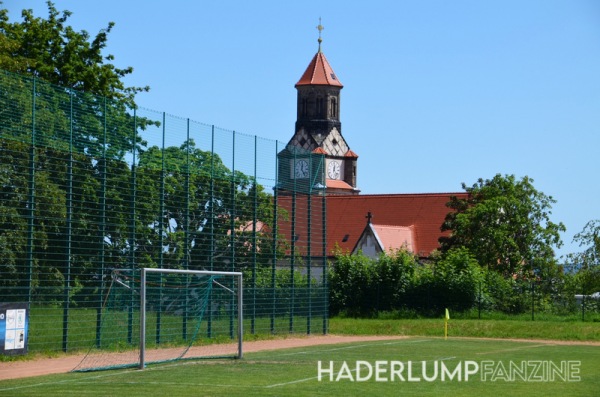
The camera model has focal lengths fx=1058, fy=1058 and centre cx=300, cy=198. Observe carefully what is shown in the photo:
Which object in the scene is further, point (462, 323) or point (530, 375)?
point (462, 323)

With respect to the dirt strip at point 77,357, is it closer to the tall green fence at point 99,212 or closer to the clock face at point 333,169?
the tall green fence at point 99,212

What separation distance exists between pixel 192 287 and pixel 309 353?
309 centimetres

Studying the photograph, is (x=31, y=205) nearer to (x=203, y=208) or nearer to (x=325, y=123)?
(x=203, y=208)

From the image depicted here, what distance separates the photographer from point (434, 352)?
23938 millimetres

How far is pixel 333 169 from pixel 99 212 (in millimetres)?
117088

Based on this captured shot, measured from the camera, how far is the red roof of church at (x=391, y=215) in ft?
287

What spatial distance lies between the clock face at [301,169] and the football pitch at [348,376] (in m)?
8.49

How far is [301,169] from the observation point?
32.7m

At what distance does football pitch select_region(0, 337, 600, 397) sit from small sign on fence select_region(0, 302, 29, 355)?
3268 mm

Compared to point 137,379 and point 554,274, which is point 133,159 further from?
point 554,274

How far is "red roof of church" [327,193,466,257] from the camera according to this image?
8762 centimetres

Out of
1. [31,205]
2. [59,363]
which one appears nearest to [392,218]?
[31,205]

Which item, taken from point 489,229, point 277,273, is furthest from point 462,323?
point 489,229

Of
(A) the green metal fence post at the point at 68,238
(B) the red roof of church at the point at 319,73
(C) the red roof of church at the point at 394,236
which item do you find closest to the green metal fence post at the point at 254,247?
(A) the green metal fence post at the point at 68,238
